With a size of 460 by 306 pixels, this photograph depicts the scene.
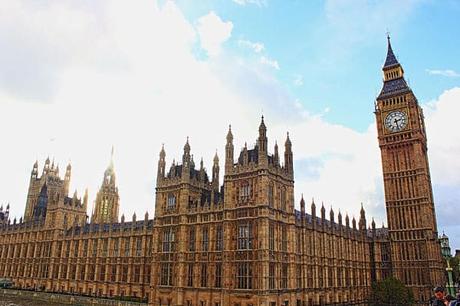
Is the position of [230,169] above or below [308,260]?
above

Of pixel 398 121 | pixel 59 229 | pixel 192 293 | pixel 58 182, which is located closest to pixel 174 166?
pixel 192 293

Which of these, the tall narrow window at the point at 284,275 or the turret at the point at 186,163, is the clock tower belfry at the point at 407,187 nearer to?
the tall narrow window at the point at 284,275

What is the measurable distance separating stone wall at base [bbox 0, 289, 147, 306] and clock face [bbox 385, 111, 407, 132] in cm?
6831

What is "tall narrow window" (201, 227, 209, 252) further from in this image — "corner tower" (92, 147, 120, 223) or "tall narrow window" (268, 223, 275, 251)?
"corner tower" (92, 147, 120, 223)

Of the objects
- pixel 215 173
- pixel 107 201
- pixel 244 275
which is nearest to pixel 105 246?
pixel 215 173

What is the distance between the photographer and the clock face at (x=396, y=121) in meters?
92.4

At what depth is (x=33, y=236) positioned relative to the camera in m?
108

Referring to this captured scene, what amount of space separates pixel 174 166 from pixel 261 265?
81.2 feet

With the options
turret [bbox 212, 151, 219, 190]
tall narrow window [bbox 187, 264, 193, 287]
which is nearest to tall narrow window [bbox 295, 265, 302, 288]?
tall narrow window [bbox 187, 264, 193, 287]

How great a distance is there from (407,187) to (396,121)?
1607 cm

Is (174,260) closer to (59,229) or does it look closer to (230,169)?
(230,169)

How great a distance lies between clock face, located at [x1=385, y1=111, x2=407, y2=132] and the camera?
92.4 m

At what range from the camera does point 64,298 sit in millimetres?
74625

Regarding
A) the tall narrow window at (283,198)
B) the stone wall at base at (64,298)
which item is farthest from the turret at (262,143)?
the stone wall at base at (64,298)
